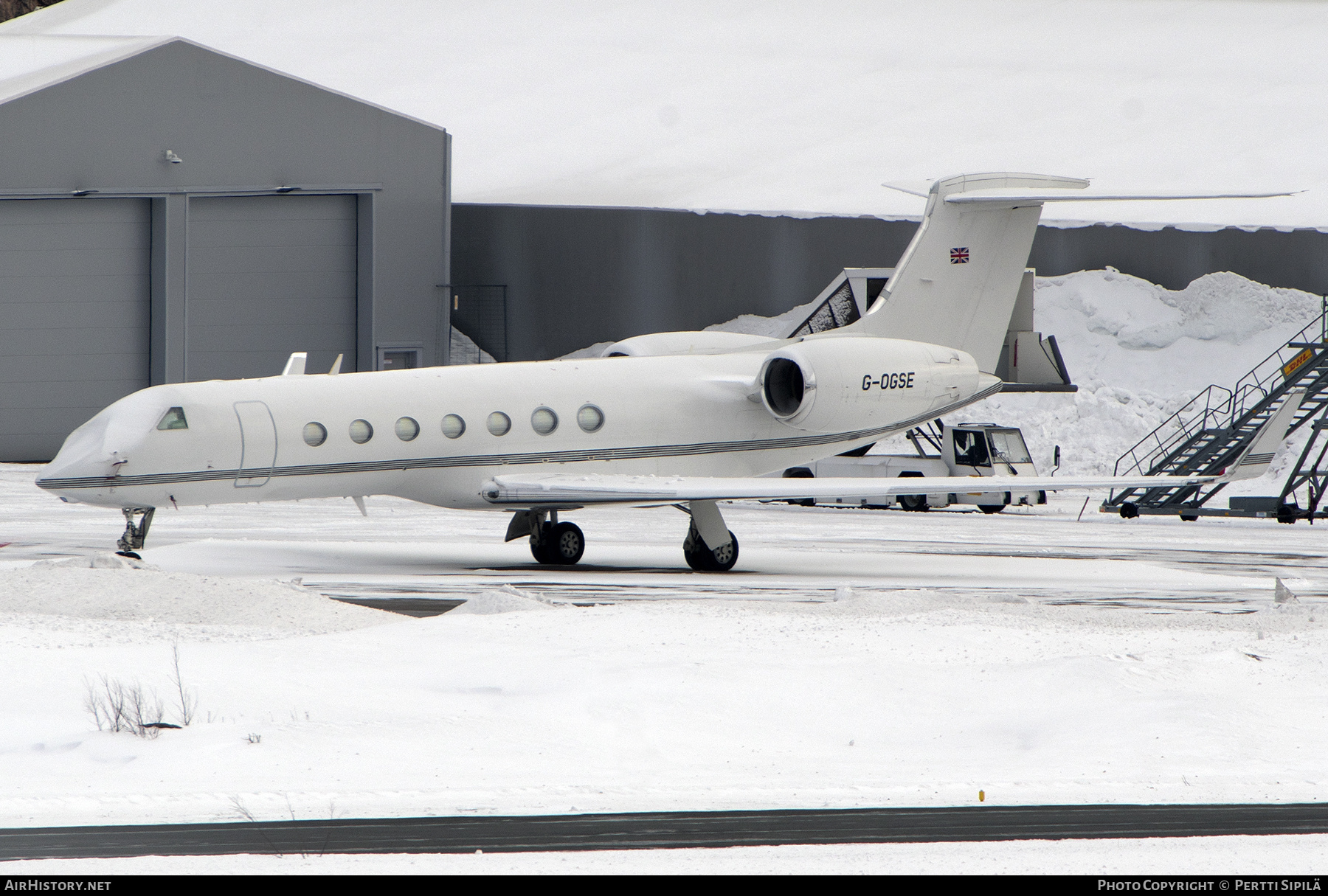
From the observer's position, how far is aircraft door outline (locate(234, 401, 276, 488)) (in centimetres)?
1869

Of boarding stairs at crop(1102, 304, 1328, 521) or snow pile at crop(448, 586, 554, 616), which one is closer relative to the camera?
snow pile at crop(448, 586, 554, 616)

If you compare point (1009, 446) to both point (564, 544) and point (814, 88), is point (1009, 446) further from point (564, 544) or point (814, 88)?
point (814, 88)

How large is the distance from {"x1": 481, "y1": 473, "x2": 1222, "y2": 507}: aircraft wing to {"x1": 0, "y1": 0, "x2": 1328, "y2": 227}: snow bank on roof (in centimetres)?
2688

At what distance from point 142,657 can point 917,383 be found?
48.6ft

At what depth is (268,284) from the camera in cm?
4175

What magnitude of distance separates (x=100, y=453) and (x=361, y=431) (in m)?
3.08

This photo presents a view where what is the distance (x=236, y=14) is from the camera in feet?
202

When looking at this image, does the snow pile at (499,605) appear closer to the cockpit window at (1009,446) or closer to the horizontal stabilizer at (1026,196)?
the horizontal stabilizer at (1026,196)

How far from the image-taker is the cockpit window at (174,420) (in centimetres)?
1839

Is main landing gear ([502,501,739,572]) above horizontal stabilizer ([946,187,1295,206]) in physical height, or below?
below

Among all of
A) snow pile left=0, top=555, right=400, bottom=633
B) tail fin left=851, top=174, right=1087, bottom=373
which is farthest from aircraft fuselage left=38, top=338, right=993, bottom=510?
snow pile left=0, top=555, right=400, bottom=633

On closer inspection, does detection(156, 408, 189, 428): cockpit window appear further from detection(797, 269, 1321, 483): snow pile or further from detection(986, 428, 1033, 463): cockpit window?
detection(797, 269, 1321, 483): snow pile
